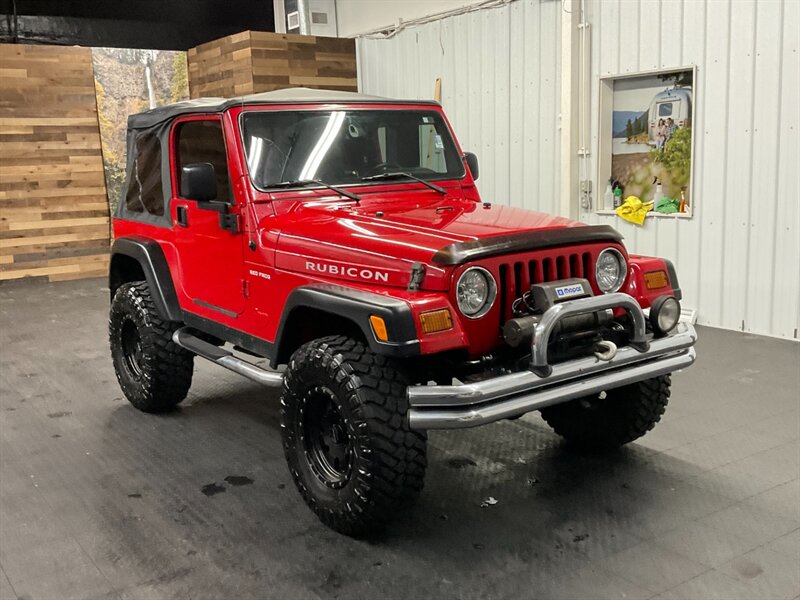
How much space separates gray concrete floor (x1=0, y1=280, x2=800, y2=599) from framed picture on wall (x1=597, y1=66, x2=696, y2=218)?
2247 mm

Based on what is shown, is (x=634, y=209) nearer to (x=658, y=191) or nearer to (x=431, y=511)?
(x=658, y=191)

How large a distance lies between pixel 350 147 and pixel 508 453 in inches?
64.8

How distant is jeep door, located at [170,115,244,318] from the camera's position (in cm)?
375

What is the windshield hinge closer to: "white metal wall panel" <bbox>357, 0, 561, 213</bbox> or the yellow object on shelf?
the yellow object on shelf

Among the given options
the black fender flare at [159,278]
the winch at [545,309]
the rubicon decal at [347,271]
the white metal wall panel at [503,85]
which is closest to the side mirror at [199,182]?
the rubicon decal at [347,271]

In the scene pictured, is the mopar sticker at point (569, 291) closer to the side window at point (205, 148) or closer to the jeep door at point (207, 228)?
the jeep door at point (207, 228)

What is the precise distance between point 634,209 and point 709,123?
0.95m

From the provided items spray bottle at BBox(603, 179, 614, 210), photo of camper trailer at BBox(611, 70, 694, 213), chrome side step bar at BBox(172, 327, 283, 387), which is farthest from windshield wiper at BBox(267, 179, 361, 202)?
spray bottle at BBox(603, 179, 614, 210)

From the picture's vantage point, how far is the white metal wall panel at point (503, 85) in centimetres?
737

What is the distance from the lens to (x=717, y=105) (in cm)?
620

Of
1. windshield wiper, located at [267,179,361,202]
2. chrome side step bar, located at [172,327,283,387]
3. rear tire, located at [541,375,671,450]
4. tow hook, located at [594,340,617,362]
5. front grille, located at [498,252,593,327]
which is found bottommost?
rear tire, located at [541,375,671,450]

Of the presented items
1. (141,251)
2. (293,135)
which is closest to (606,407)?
(293,135)

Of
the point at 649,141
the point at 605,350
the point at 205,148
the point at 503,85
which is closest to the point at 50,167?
the point at 503,85

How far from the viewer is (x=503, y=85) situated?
7.79 m
